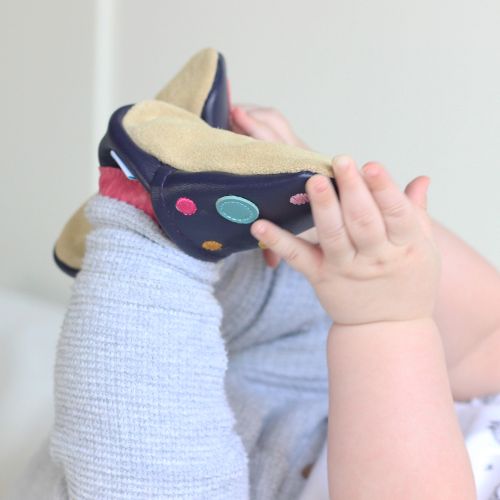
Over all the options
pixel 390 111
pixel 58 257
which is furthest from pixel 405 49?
pixel 58 257

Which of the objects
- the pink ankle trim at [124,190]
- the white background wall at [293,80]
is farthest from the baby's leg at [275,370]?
the white background wall at [293,80]

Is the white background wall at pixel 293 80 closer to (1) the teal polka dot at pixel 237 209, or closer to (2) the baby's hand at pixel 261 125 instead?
(2) the baby's hand at pixel 261 125

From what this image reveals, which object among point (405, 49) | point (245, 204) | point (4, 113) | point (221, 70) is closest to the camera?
point (245, 204)

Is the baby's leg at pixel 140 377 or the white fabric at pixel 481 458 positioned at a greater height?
the baby's leg at pixel 140 377

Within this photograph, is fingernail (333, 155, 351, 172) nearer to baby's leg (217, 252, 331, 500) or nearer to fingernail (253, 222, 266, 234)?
fingernail (253, 222, 266, 234)

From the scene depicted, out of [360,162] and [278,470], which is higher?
[360,162]

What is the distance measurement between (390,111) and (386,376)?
1.20ft

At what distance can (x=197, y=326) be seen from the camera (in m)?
0.36

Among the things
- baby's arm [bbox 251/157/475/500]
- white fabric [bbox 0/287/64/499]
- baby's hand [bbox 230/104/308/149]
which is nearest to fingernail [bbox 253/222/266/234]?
baby's arm [bbox 251/157/475/500]

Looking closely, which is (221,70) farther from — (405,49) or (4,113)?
(4,113)

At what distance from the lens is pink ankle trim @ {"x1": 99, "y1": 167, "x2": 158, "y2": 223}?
357 millimetres

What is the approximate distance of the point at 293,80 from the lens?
67 cm

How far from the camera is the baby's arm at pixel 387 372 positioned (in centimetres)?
31

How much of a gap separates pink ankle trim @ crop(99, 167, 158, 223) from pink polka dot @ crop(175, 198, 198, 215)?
0.03 meters
